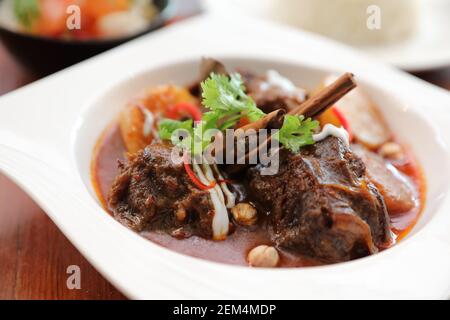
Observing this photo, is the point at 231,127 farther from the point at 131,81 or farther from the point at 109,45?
the point at 109,45

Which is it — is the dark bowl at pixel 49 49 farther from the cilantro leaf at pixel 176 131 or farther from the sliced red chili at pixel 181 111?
the cilantro leaf at pixel 176 131

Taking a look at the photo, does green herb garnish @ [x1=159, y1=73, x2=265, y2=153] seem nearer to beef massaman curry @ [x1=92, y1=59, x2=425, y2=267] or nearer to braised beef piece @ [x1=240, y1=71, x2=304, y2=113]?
beef massaman curry @ [x1=92, y1=59, x2=425, y2=267]

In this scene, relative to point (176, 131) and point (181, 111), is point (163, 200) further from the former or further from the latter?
point (181, 111)

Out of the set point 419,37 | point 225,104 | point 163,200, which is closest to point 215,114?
point 225,104

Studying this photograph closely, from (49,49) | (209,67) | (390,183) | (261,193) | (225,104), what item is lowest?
(390,183)

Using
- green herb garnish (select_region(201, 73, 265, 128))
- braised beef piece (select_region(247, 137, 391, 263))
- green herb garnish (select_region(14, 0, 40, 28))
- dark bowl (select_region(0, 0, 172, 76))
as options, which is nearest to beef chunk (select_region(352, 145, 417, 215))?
braised beef piece (select_region(247, 137, 391, 263))

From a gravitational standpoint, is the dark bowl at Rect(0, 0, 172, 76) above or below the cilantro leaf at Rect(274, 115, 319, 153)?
Answer: below
